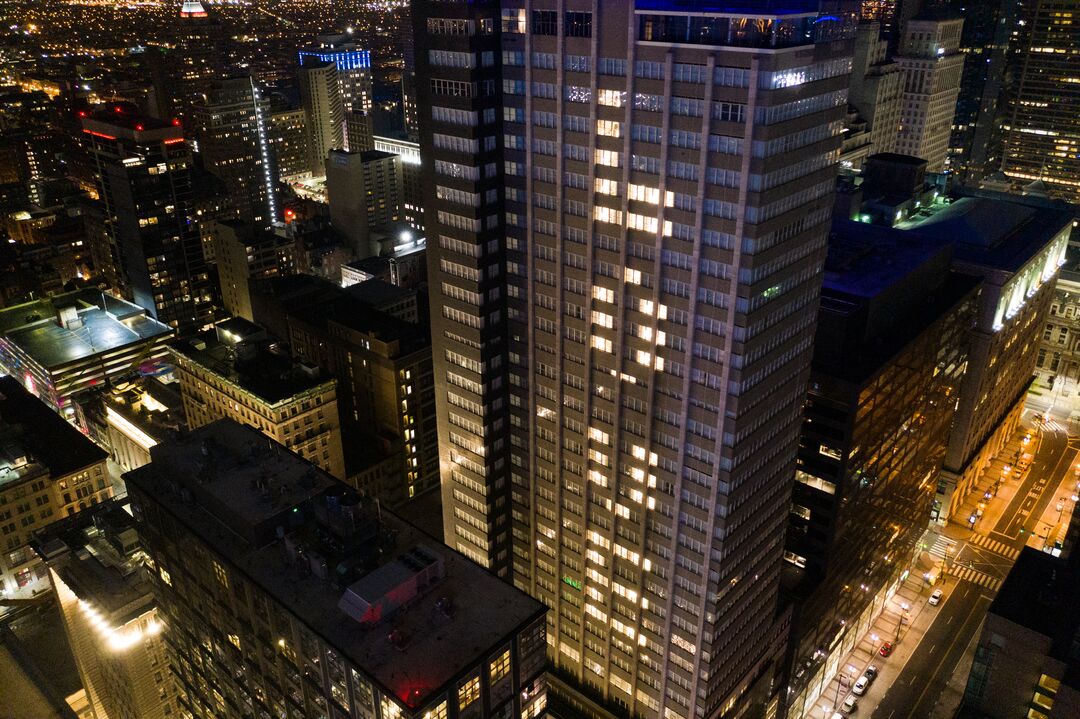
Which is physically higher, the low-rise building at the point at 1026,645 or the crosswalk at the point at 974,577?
the low-rise building at the point at 1026,645

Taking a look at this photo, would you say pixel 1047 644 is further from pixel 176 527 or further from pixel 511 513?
pixel 176 527

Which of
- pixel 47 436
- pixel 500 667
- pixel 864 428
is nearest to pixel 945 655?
pixel 864 428

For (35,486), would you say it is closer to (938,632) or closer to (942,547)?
(938,632)

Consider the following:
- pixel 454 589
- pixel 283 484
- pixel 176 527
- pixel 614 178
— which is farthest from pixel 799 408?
pixel 176 527

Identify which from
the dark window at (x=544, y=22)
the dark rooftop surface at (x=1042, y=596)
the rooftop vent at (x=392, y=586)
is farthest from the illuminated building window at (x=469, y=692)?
the dark rooftop surface at (x=1042, y=596)

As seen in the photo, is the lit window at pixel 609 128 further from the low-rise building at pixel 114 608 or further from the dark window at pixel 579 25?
the low-rise building at pixel 114 608

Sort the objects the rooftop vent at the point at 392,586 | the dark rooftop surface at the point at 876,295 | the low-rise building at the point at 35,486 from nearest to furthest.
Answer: the rooftop vent at the point at 392,586, the dark rooftop surface at the point at 876,295, the low-rise building at the point at 35,486

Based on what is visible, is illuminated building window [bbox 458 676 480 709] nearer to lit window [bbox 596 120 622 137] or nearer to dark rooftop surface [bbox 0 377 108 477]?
lit window [bbox 596 120 622 137]
